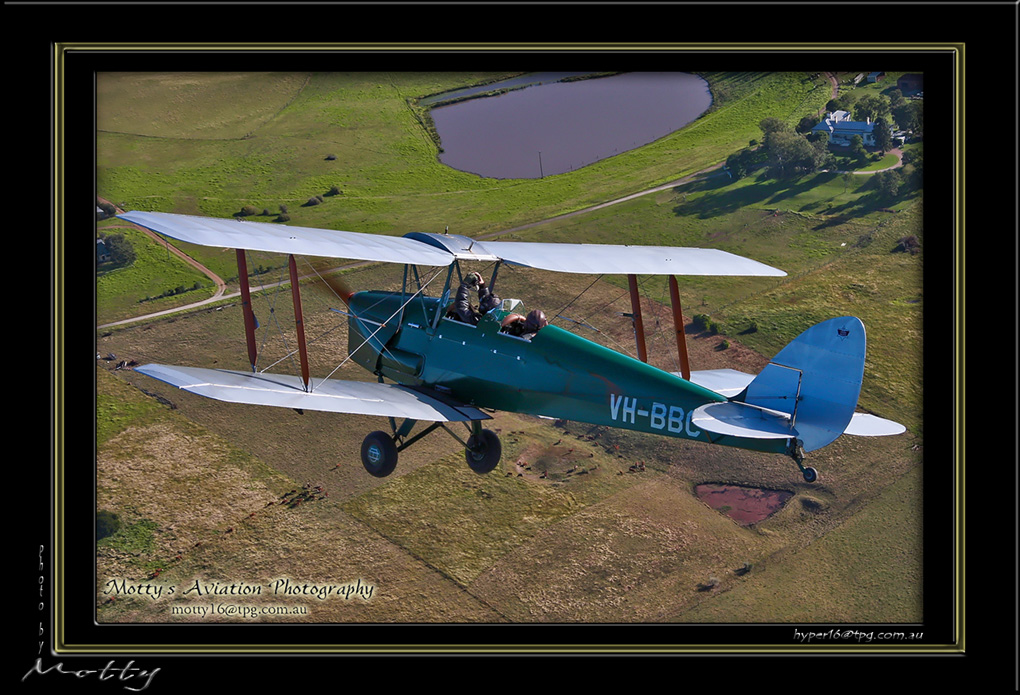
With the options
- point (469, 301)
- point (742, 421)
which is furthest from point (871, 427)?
point (469, 301)

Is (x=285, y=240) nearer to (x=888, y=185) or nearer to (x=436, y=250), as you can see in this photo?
(x=436, y=250)

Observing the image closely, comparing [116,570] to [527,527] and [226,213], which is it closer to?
[527,527]

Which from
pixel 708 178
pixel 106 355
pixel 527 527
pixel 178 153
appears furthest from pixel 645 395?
pixel 178 153

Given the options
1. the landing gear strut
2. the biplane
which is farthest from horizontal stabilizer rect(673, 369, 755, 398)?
the landing gear strut

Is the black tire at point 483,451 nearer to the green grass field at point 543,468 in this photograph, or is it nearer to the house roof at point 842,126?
the green grass field at point 543,468

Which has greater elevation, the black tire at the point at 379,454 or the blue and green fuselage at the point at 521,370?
the blue and green fuselage at the point at 521,370

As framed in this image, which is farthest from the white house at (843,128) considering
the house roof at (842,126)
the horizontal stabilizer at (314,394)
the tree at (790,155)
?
the horizontal stabilizer at (314,394)
